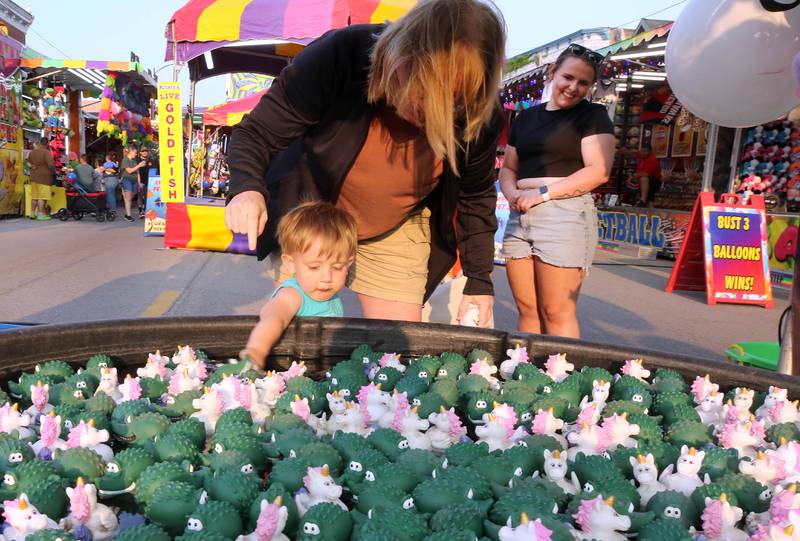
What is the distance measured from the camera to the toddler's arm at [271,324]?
182 cm

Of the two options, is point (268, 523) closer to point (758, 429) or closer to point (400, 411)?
point (400, 411)

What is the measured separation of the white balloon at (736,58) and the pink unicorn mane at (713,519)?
7.08 ft

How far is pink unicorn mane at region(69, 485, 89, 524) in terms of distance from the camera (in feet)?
3.41

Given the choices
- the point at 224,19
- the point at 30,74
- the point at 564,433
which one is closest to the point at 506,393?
the point at 564,433

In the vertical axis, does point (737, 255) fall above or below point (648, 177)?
below

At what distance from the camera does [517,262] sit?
292 cm

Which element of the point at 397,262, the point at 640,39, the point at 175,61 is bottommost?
the point at 397,262

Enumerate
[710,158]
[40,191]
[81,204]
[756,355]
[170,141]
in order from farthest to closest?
[81,204], [40,191], [710,158], [170,141], [756,355]

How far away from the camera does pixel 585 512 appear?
1060mm

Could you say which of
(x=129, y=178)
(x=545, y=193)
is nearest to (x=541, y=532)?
(x=545, y=193)

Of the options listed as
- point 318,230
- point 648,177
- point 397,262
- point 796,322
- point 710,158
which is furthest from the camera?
point 648,177

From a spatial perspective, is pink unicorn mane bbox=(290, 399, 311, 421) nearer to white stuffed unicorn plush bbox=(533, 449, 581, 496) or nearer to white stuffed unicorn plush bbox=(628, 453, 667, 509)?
white stuffed unicorn plush bbox=(533, 449, 581, 496)

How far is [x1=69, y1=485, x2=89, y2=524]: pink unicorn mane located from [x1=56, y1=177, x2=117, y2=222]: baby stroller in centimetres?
1279

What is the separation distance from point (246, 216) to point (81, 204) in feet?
40.7
